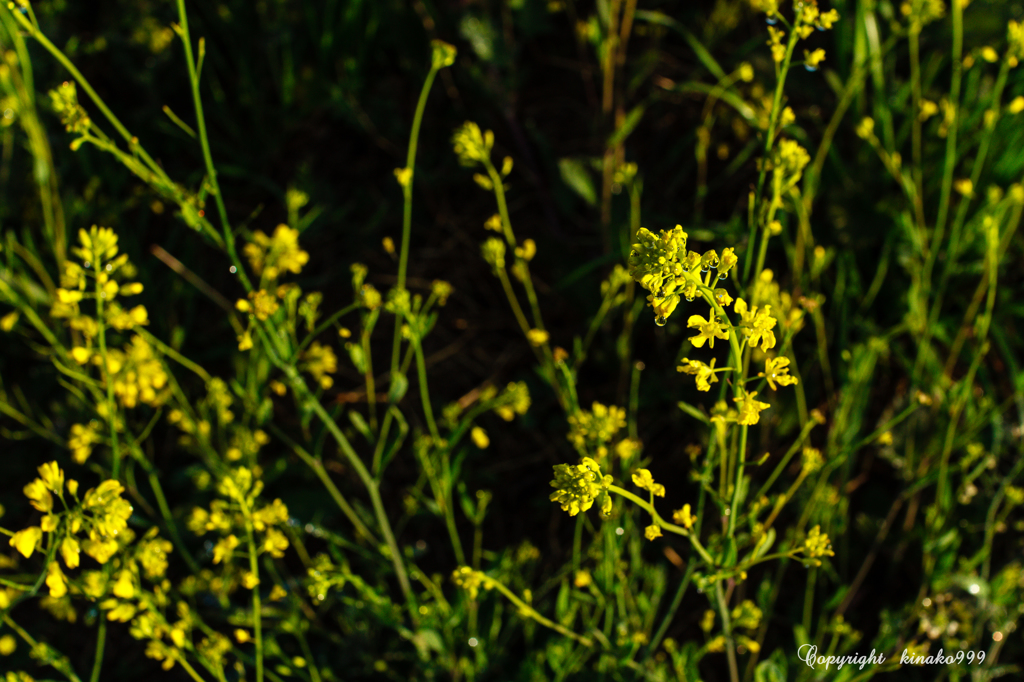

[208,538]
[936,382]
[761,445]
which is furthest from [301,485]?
[936,382]

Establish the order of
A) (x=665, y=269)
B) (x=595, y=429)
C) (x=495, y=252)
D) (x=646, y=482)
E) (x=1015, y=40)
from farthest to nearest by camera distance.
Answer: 1. (x=495, y=252)
2. (x=1015, y=40)
3. (x=595, y=429)
4. (x=646, y=482)
5. (x=665, y=269)

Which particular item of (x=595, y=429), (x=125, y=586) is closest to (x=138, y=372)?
(x=125, y=586)

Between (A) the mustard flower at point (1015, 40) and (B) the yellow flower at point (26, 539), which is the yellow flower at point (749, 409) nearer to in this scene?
(B) the yellow flower at point (26, 539)

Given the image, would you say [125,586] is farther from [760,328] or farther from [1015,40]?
[1015,40]

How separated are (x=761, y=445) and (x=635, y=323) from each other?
53 cm

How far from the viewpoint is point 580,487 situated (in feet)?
3.35

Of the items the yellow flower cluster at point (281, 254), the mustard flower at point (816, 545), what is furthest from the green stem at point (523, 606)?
the yellow flower cluster at point (281, 254)

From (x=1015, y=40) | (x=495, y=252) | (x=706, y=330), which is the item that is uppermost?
(x=1015, y=40)

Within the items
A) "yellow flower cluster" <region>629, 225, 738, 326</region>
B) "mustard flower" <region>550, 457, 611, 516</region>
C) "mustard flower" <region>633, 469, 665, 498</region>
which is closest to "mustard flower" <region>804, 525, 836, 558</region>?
"mustard flower" <region>633, 469, 665, 498</region>

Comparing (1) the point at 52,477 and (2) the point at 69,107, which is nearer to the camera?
(1) the point at 52,477

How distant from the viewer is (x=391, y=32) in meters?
2.68

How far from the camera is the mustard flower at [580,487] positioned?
1019 mm

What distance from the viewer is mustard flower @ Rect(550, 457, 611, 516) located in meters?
1.02

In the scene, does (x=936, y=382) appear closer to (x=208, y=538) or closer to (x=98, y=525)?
(x=98, y=525)
